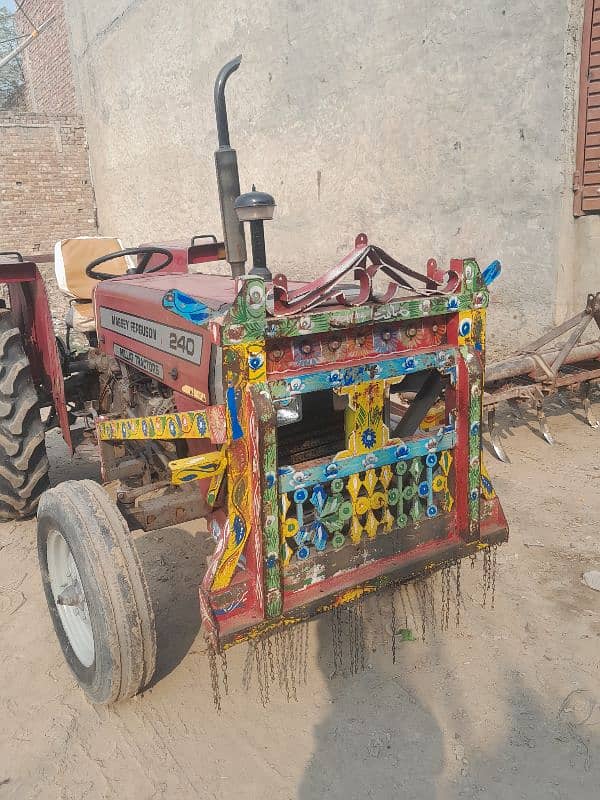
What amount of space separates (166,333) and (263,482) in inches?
33.2

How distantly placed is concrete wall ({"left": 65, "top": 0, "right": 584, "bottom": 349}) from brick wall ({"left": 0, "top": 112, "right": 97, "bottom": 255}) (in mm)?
2297

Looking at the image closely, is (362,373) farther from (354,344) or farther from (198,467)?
(198,467)

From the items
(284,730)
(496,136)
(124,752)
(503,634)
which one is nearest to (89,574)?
(124,752)

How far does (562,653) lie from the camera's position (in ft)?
7.92

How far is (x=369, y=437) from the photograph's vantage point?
83.8 inches

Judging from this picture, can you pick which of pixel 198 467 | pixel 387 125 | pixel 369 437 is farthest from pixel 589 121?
pixel 198 467

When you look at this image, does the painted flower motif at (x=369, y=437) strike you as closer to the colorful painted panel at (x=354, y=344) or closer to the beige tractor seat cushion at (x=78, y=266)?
the colorful painted panel at (x=354, y=344)

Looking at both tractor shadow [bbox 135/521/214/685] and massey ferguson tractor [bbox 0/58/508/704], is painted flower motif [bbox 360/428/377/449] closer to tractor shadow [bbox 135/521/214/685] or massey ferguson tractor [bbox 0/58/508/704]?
massey ferguson tractor [bbox 0/58/508/704]

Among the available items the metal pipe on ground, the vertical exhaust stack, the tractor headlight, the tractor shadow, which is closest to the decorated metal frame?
the tractor headlight

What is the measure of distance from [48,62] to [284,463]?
17.1 m

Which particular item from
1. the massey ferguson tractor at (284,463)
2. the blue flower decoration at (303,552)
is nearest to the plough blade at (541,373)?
the massey ferguson tractor at (284,463)

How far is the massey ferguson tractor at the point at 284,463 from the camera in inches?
75.4

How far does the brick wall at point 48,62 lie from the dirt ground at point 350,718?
1442 centimetres

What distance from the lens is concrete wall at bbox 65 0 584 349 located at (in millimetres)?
5629
